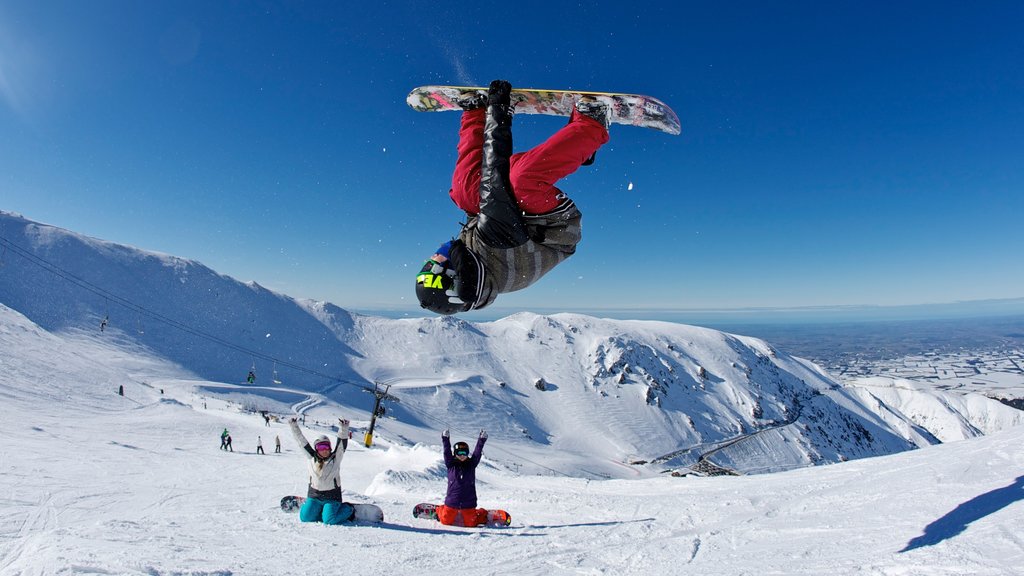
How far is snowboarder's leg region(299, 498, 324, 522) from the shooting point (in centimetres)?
654

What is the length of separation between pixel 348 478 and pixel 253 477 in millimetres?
2679

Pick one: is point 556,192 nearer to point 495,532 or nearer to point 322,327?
point 495,532

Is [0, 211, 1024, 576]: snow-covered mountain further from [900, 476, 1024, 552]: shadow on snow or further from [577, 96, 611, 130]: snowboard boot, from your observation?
[577, 96, 611, 130]: snowboard boot

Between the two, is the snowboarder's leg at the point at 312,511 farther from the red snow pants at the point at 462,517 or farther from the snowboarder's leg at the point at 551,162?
the snowboarder's leg at the point at 551,162

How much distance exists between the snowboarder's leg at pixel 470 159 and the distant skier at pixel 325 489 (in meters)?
3.72

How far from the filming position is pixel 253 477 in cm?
1285

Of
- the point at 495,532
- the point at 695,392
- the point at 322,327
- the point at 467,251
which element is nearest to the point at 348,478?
the point at 495,532

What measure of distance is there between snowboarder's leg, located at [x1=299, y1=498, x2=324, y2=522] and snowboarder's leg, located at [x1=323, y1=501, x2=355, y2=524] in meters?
0.16

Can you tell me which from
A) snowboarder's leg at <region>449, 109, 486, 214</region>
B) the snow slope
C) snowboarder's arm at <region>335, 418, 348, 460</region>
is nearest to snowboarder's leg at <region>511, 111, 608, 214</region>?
snowboarder's leg at <region>449, 109, 486, 214</region>

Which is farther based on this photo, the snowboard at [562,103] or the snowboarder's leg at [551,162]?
the snowboard at [562,103]

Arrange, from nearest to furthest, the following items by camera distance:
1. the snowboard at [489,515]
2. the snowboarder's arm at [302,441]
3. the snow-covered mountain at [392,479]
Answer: the snow-covered mountain at [392,479]
the snowboarder's arm at [302,441]
the snowboard at [489,515]

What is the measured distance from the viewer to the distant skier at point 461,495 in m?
7.15

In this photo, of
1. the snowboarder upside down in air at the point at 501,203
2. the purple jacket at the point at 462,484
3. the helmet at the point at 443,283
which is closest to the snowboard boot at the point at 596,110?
the snowboarder upside down in air at the point at 501,203

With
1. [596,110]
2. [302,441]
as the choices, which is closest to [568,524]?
[302,441]
